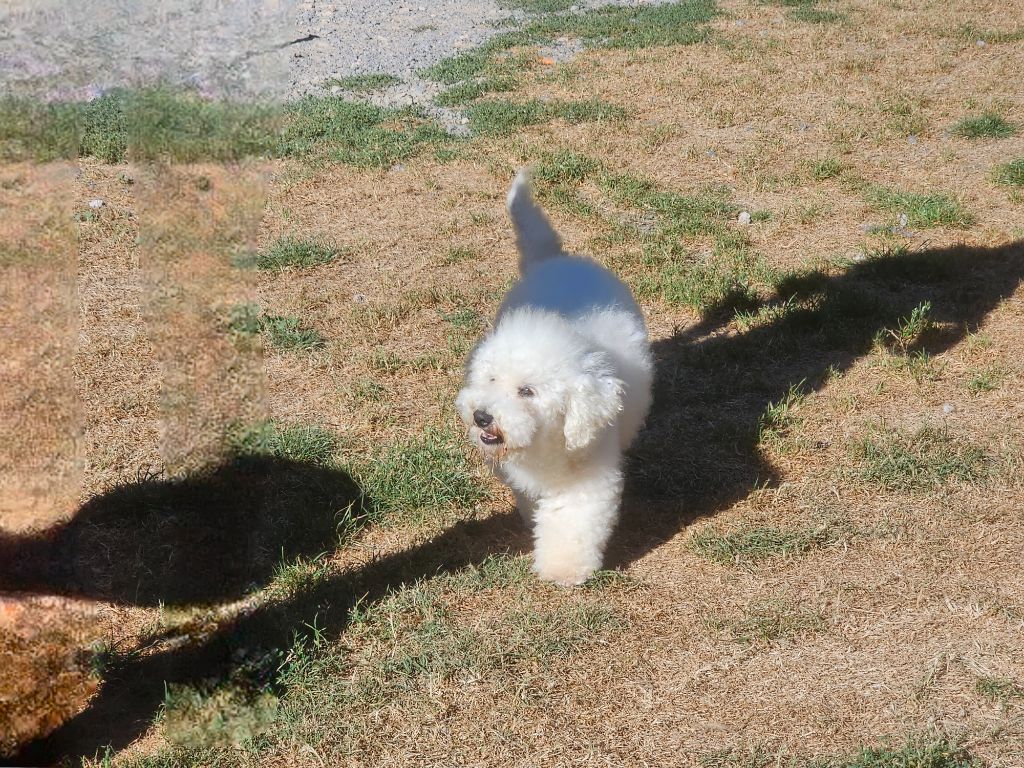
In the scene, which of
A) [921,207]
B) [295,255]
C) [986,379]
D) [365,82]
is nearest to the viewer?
[986,379]

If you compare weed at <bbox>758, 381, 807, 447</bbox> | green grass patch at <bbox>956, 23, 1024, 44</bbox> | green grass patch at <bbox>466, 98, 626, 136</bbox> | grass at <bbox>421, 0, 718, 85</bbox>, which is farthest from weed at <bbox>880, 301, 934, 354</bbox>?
green grass patch at <bbox>956, 23, 1024, 44</bbox>

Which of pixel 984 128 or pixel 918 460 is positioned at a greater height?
pixel 984 128

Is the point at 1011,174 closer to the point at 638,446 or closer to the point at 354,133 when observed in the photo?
the point at 638,446

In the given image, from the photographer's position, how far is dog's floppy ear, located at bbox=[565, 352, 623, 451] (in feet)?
11.1

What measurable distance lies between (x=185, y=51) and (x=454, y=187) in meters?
2.01

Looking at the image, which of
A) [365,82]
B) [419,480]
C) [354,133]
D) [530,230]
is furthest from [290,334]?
[365,82]

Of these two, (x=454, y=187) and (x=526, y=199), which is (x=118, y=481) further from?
(x=454, y=187)

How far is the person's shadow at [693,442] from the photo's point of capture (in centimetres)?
302

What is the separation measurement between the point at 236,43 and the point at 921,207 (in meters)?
4.77

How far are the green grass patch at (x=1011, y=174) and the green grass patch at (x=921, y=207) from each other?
582 mm

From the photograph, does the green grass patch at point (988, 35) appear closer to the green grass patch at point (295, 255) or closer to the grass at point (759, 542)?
the green grass patch at point (295, 255)

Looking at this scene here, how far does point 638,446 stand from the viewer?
176 inches

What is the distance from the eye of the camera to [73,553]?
3576mm

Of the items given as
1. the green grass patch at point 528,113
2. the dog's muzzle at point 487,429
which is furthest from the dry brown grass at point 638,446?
the dog's muzzle at point 487,429
